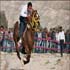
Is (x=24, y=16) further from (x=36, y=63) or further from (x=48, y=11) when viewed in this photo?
(x=36, y=63)

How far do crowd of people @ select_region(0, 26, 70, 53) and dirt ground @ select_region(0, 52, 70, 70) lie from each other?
0.49ft

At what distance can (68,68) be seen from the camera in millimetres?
9656

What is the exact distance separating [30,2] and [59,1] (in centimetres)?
52

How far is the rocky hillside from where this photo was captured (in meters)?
9.73

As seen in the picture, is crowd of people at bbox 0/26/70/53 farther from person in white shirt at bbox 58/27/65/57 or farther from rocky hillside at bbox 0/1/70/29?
rocky hillside at bbox 0/1/70/29

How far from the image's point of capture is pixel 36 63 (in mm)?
9664

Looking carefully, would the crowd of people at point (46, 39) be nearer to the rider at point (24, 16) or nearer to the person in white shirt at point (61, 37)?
the person in white shirt at point (61, 37)

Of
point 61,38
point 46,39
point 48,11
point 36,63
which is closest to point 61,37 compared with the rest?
point 61,38

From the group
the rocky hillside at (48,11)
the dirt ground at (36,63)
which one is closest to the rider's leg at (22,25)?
the rocky hillside at (48,11)

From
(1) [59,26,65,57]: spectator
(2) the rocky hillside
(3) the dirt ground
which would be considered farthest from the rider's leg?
(1) [59,26,65,57]: spectator

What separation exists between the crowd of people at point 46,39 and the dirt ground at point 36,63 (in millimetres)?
149

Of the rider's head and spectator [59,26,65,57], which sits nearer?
the rider's head

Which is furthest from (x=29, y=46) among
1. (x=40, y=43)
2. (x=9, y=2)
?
(x=9, y=2)

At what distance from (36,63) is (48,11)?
0.94 metres
